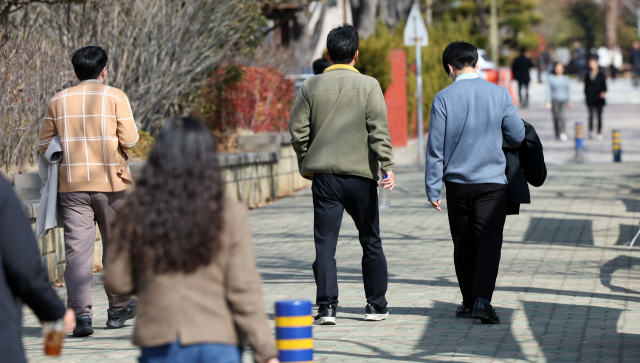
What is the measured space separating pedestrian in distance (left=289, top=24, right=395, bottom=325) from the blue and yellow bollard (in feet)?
7.73

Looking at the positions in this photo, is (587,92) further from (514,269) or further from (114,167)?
(114,167)

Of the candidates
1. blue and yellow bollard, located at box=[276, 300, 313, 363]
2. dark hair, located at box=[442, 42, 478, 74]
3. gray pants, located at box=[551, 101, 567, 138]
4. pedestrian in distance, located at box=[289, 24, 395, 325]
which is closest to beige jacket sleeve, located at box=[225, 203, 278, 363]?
blue and yellow bollard, located at box=[276, 300, 313, 363]

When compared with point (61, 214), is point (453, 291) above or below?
below

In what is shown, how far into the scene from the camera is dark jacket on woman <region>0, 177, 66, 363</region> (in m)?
2.76

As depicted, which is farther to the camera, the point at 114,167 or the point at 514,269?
the point at 514,269

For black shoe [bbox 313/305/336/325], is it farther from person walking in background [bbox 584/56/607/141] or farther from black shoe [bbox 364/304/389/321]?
person walking in background [bbox 584/56/607/141]

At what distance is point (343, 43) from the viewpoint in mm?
5504

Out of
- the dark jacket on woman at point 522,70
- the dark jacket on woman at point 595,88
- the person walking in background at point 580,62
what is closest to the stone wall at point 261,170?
the dark jacket on woman at point 595,88

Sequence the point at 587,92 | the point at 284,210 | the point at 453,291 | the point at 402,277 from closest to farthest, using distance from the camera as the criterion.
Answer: the point at 453,291, the point at 402,277, the point at 284,210, the point at 587,92

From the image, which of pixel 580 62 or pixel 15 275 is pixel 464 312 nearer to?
pixel 15 275

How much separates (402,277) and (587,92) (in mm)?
14953

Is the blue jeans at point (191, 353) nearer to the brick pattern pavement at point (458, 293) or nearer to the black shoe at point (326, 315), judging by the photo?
the brick pattern pavement at point (458, 293)

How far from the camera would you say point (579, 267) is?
7516 mm

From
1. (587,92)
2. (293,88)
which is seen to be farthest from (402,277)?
(587,92)
